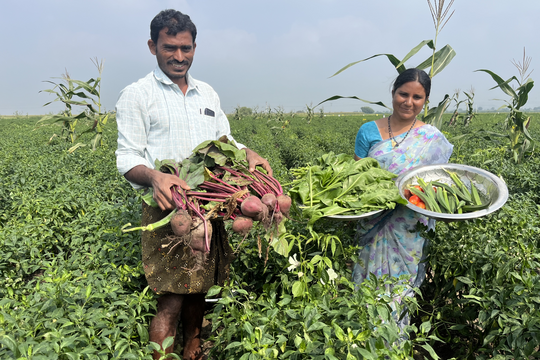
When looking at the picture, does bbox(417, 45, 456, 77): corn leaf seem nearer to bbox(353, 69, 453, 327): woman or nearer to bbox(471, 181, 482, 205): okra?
bbox(353, 69, 453, 327): woman

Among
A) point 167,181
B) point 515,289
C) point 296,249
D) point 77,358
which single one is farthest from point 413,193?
point 77,358

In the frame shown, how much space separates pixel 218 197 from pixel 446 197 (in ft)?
4.93

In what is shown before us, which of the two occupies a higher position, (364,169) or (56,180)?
(364,169)

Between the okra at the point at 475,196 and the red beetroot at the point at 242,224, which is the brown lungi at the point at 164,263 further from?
the okra at the point at 475,196

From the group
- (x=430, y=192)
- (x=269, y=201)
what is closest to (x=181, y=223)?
(x=269, y=201)

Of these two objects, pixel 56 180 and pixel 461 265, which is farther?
pixel 56 180

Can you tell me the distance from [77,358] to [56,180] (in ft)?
14.6

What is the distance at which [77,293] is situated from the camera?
1.82 metres

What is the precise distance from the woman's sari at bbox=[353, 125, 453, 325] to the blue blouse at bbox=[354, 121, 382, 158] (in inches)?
3.1

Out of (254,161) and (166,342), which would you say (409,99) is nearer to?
(254,161)

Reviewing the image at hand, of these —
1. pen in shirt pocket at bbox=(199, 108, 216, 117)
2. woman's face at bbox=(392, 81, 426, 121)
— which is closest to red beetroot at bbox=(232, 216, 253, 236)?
pen in shirt pocket at bbox=(199, 108, 216, 117)

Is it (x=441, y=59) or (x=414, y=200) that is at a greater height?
(x=441, y=59)

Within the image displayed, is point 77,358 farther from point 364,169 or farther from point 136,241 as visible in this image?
point 364,169

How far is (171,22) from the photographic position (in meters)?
1.94
